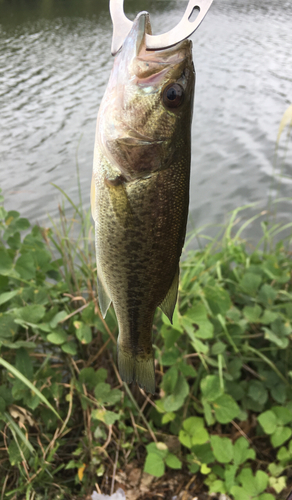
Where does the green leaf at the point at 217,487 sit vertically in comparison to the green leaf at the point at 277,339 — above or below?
below

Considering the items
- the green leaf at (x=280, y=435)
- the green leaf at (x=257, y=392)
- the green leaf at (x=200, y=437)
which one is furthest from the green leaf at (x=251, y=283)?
the green leaf at (x=200, y=437)

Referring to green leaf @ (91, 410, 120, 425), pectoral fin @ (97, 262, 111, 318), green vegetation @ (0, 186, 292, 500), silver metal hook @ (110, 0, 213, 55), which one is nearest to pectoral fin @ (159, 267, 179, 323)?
pectoral fin @ (97, 262, 111, 318)

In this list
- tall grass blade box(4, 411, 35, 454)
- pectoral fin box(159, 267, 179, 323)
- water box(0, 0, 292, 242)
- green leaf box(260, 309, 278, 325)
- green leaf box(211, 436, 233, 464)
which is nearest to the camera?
pectoral fin box(159, 267, 179, 323)

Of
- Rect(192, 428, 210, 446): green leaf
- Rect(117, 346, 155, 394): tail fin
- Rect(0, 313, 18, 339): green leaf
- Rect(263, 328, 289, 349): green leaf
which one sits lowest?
Rect(192, 428, 210, 446): green leaf

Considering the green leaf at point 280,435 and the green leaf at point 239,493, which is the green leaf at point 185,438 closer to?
the green leaf at point 239,493

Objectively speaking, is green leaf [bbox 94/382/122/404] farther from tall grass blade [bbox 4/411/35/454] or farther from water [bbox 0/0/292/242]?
water [bbox 0/0/292/242]

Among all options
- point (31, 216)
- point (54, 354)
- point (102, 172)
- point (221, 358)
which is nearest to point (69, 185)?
point (31, 216)

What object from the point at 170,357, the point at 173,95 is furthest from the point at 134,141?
the point at 170,357
